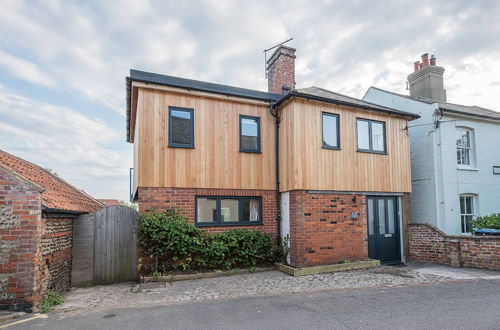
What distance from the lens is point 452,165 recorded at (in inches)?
478

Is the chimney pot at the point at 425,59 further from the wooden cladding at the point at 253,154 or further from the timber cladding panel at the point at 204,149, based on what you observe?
the timber cladding panel at the point at 204,149

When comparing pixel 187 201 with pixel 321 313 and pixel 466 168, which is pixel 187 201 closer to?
pixel 321 313

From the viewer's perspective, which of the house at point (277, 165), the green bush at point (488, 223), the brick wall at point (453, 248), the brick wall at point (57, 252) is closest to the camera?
the brick wall at point (57, 252)

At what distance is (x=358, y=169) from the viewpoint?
1025 cm

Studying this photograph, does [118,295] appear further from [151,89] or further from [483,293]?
[483,293]

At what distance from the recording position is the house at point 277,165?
9039 millimetres

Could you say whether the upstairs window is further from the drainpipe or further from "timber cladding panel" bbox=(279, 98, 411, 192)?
Result: the drainpipe

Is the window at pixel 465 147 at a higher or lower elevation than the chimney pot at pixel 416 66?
lower

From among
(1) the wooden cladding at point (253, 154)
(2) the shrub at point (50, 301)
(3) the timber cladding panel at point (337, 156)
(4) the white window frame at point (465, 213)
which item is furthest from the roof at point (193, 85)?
(4) the white window frame at point (465, 213)

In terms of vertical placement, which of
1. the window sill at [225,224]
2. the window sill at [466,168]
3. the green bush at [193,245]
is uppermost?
the window sill at [466,168]

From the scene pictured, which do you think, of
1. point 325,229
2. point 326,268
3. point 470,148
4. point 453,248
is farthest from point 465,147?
point 326,268

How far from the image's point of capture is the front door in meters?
10.5

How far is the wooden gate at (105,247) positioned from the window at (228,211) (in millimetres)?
1814

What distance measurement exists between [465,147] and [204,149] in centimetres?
1018
